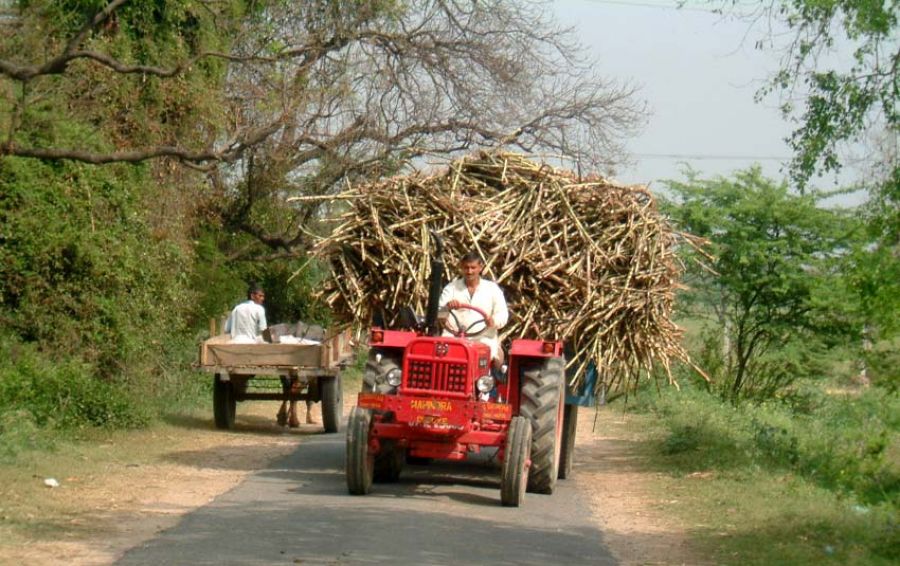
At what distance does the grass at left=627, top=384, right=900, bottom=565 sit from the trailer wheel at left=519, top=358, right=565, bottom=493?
1295mm

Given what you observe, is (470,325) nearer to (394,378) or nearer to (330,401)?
(394,378)

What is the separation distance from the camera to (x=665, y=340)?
47.2ft

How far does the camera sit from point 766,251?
69.3 ft

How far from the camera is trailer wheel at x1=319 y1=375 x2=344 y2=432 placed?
1892cm

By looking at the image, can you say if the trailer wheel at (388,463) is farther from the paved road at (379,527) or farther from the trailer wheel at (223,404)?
the trailer wheel at (223,404)

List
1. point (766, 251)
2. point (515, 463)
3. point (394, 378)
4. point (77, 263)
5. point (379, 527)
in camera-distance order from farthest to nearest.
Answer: point (766, 251) → point (77, 263) → point (394, 378) → point (515, 463) → point (379, 527)

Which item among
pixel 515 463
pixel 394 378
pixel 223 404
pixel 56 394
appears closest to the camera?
pixel 515 463

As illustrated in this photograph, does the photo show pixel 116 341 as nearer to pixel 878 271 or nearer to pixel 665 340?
pixel 665 340

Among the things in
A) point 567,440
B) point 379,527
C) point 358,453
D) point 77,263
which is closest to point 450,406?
point 358,453

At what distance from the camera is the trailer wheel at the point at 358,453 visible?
1223 cm

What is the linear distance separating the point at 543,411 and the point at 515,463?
0.96 metres

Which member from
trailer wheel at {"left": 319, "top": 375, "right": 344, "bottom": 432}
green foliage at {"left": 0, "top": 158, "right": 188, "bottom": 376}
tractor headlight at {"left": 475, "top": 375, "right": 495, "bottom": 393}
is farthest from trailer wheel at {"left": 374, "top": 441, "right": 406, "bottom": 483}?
green foliage at {"left": 0, "top": 158, "right": 188, "bottom": 376}

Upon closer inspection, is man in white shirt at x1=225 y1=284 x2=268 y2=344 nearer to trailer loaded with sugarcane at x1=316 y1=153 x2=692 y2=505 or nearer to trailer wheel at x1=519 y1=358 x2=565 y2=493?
trailer loaded with sugarcane at x1=316 y1=153 x2=692 y2=505

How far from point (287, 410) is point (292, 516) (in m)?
9.85
